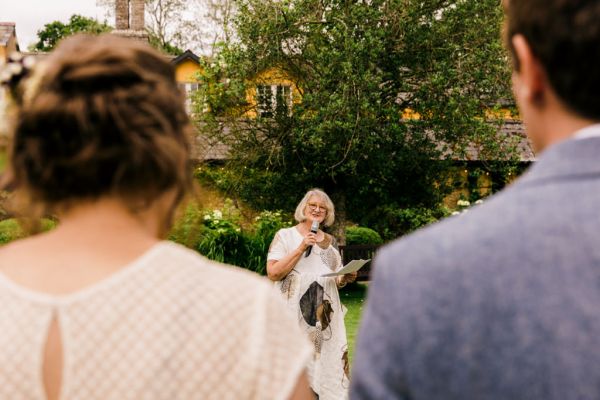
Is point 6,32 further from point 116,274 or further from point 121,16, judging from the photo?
point 116,274

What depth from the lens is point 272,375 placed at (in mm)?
1566

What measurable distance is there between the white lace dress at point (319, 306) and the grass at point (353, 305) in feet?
11.2

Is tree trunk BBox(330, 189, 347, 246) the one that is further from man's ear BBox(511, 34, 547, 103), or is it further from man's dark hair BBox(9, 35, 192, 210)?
man's ear BBox(511, 34, 547, 103)

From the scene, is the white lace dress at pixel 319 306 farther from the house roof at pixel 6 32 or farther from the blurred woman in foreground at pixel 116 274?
the house roof at pixel 6 32

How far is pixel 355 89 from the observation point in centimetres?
1752

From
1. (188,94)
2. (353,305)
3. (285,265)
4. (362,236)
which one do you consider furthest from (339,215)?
(285,265)

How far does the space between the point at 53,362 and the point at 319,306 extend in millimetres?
5742

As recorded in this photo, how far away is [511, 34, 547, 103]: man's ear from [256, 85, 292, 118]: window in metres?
18.0

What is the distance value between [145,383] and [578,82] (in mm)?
908

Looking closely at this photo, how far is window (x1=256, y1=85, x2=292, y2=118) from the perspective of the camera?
63.4ft

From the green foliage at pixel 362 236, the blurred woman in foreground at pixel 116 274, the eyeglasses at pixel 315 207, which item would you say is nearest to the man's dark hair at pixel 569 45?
the blurred woman in foreground at pixel 116 274

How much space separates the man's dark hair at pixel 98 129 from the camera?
1561mm

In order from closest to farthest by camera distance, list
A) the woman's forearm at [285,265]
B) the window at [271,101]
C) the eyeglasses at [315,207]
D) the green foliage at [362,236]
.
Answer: the woman's forearm at [285,265] < the eyeglasses at [315,207] < the window at [271,101] < the green foliage at [362,236]

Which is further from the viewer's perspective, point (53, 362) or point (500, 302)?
point (53, 362)
